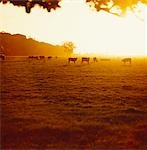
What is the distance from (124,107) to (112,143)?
603 cm

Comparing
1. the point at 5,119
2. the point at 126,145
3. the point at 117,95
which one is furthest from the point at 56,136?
the point at 117,95

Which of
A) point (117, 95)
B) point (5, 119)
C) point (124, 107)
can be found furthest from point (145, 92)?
point (5, 119)

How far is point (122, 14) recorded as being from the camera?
49.5ft

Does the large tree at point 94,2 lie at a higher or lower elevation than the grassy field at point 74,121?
higher

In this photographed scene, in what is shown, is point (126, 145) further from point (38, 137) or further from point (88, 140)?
point (38, 137)

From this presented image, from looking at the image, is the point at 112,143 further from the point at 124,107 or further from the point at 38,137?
the point at 124,107

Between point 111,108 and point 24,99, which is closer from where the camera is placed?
point 111,108

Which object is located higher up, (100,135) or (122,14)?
(122,14)

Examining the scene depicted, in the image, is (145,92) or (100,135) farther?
(145,92)

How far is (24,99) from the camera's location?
19969 millimetres

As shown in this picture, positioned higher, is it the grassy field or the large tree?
the large tree

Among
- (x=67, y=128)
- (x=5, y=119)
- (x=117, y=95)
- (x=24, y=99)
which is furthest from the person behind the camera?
(x=117, y=95)

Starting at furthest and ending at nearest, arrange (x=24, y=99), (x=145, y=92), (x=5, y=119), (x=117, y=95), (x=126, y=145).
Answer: (x=145, y=92), (x=117, y=95), (x=24, y=99), (x=5, y=119), (x=126, y=145)

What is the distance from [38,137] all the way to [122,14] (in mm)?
5551
